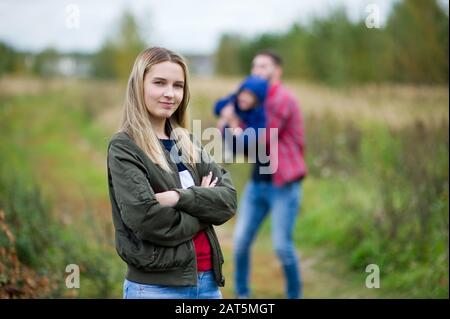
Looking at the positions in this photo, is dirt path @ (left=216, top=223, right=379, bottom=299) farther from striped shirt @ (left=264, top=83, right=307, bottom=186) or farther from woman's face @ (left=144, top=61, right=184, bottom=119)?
woman's face @ (left=144, top=61, right=184, bottom=119)

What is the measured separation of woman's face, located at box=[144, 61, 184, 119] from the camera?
2.81 metres

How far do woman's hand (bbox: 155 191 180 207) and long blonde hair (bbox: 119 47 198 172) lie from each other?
126 mm

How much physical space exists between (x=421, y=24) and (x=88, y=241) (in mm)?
4443

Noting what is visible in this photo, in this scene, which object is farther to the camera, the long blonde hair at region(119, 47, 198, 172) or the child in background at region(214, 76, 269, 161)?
the child in background at region(214, 76, 269, 161)

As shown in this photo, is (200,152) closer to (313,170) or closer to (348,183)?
(348,183)

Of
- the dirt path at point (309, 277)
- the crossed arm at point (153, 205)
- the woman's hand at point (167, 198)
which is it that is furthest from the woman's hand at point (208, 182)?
the dirt path at point (309, 277)

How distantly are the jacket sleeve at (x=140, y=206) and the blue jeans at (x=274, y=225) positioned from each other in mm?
2496

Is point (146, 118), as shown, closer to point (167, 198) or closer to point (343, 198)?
point (167, 198)

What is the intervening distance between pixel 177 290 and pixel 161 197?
433 millimetres

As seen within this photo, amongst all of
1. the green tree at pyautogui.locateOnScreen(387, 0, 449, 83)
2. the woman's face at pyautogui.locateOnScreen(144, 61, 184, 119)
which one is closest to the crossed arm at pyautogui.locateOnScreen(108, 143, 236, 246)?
the woman's face at pyautogui.locateOnScreen(144, 61, 184, 119)

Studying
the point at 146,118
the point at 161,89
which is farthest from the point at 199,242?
the point at 161,89

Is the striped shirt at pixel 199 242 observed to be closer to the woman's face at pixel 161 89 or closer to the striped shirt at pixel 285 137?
the woman's face at pixel 161 89

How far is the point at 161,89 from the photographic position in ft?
9.23
